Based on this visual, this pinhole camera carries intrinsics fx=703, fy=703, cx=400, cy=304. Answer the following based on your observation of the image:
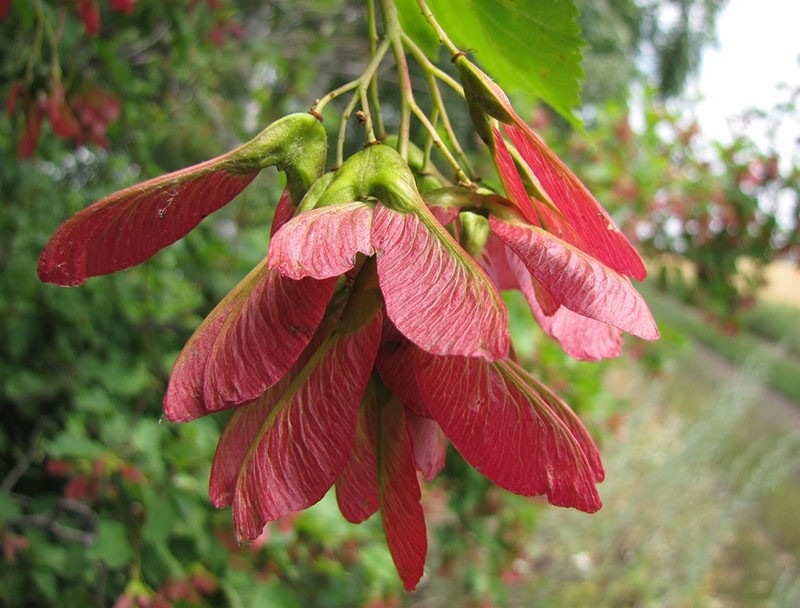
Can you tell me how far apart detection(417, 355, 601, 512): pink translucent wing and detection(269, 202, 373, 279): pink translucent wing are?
8 cm

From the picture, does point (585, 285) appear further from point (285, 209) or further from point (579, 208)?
point (285, 209)

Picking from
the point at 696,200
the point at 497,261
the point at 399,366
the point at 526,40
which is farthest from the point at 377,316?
the point at 696,200

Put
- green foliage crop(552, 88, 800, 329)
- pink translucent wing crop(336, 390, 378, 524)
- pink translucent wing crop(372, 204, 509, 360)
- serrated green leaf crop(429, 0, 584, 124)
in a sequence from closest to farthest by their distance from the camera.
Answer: pink translucent wing crop(372, 204, 509, 360) → pink translucent wing crop(336, 390, 378, 524) → serrated green leaf crop(429, 0, 584, 124) → green foliage crop(552, 88, 800, 329)

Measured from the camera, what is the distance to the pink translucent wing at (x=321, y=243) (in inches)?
12.5

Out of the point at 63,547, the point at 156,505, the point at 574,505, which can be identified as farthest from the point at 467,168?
the point at 63,547

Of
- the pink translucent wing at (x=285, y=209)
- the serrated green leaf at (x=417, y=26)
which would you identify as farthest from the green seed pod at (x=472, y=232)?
the serrated green leaf at (x=417, y=26)

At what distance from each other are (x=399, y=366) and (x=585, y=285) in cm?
11

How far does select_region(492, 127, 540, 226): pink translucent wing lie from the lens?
399 millimetres

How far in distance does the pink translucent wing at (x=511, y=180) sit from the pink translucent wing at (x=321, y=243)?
0.10 metres

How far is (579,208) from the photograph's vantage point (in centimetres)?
40

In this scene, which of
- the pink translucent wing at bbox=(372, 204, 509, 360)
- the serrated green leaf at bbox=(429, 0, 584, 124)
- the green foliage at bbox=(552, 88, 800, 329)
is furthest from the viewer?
the green foliage at bbox=(552, 88, 800, 329)

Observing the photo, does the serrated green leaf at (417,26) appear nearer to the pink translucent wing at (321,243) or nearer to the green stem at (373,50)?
the green stem at (373,50)

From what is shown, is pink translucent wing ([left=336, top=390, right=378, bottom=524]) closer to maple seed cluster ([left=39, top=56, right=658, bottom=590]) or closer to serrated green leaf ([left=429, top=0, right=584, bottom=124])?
maple seed cluster ([left=39, top=56, right=658, bottom=590])

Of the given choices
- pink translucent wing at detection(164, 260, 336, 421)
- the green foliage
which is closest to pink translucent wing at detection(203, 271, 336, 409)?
pink translucent wing at detection(164, 260, 336, 421)
